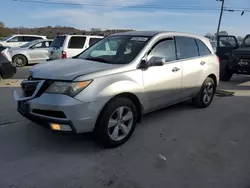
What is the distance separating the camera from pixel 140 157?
11.5ft

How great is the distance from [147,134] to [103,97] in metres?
1.26

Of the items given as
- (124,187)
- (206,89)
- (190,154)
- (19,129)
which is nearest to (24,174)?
(124,187)

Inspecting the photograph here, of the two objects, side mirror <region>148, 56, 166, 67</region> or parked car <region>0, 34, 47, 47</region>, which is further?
parked car <region>0, 34, 47, 47</region>

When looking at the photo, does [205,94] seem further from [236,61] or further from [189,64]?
[236,61]

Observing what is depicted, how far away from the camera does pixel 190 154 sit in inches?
142

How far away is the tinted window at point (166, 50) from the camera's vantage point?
4.36 m

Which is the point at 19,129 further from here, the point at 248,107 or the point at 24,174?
the point at 248,107

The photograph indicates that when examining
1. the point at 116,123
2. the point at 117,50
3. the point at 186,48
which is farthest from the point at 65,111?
the point at 186,48

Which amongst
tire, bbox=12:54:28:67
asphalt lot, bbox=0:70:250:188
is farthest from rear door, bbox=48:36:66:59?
asphalt lot, bbox=0:70:250:188

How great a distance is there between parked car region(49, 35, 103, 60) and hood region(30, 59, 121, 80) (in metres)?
6.70

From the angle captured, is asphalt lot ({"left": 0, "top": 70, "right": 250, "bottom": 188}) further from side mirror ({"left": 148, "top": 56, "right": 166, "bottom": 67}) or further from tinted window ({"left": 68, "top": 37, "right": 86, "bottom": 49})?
tinted window ({"left": 68, "top": 37, "right": 86, "bottom": 49})

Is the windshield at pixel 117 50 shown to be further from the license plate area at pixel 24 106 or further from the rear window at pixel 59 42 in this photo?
the rear window at pixel 59 42

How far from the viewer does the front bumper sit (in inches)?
128

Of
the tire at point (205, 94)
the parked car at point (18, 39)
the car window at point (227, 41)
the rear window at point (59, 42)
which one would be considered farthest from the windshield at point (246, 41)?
the parked car at point (18, 39)
